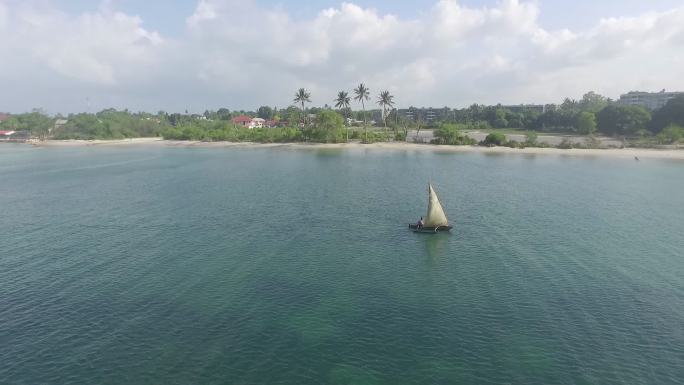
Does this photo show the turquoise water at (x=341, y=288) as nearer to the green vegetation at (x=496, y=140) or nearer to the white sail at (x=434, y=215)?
the white sail at (x=434, y=215)

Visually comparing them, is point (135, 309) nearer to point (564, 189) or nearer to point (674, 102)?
point (564, 189)

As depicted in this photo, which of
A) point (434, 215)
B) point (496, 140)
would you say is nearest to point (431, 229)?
point (434, 215)

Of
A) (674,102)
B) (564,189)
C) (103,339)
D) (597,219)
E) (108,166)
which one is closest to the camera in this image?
(103,339)

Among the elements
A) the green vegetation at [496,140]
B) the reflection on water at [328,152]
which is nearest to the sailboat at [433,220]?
the reflection on water at [328,152]

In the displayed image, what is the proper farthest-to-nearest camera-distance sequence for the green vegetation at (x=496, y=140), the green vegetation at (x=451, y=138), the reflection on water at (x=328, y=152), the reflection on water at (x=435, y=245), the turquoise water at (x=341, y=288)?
the green vegetation at (x=451, y=138) < the green vegetation at (x=496, y=140) < the reflection on water at (x=328, y=152) < the reflection on water at (x=435, y=245) < the turquoise water at (x=341, y=288)

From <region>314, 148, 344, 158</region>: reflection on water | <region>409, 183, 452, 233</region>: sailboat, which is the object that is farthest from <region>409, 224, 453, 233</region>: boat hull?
<region>314, 148, 344, 158</region>: reflection on water

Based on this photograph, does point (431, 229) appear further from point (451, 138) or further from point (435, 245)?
point (451, 138)

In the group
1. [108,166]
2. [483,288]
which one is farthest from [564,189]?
[108,166]

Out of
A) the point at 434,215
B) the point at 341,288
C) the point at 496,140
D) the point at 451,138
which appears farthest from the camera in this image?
the point at 451,138
